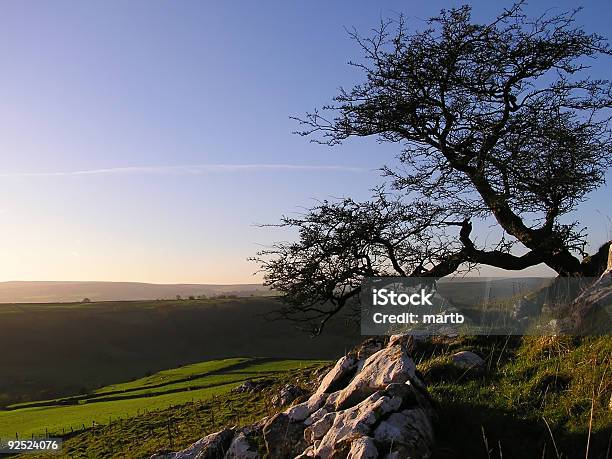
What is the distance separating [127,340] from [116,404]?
8915 centimetres

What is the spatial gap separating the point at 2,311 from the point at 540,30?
129m

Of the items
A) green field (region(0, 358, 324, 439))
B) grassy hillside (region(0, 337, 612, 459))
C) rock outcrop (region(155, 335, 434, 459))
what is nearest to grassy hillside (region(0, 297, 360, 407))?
green field (region(0, 358, 324, 439))

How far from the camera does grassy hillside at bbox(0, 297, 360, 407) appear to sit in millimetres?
88606

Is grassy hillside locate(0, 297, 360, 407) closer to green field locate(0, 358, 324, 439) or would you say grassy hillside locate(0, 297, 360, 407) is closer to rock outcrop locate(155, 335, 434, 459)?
green field locate(0, 358, 324, 439)

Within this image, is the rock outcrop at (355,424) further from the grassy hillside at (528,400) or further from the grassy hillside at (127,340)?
the grassy hillside at (127,340)

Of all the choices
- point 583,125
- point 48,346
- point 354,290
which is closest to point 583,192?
point 583,125

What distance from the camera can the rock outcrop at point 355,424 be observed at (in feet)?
21.4

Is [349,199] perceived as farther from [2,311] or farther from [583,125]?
[2,311]

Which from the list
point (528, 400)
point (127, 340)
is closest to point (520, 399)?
point (528, 400)

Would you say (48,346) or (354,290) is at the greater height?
(354,290)

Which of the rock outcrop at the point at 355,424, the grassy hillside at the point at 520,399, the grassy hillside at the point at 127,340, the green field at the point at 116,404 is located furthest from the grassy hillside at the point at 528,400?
the grassy hillside at the point at 127,340

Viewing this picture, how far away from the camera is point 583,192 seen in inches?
571

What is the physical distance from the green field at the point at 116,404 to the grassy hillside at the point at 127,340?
3781cm

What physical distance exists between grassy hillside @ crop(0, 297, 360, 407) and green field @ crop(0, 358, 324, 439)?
124 ft
